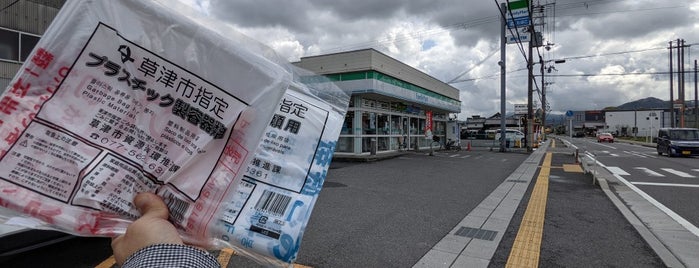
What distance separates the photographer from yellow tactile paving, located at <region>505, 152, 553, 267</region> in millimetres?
3924

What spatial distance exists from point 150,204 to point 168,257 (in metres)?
0.19

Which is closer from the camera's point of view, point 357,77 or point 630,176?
point 630,176

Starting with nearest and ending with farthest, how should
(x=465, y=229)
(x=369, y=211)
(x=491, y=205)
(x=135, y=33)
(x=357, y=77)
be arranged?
(x=135, y=33) → (x=465, y=229) → (x=369, y=211) → (x=491, y=205) → (x=357, y=77)

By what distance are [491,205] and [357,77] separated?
9.17 m

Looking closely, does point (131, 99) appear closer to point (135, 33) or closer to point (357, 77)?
point (135, 33)

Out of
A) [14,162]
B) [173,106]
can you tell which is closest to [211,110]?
[173,106]

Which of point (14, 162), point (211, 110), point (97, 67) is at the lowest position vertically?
point (14, 162)

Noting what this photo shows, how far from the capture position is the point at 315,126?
1.31m

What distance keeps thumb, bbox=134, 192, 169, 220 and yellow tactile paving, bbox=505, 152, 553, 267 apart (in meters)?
3.60

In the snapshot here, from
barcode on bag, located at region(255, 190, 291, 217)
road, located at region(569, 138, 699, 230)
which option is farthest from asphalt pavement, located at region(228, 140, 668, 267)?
barcode on bag, located at region(255, 190, 291, 217)

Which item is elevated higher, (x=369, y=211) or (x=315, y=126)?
(x=315, y=126)

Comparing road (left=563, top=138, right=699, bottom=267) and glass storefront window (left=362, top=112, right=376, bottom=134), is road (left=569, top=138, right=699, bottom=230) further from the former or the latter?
glass storefront window (left=362, top=112, right=376, bottom=134)

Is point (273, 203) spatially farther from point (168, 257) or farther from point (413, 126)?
point (413, 126)

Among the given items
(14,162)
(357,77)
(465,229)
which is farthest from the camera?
(357,77)
